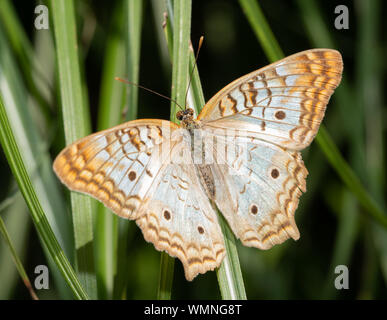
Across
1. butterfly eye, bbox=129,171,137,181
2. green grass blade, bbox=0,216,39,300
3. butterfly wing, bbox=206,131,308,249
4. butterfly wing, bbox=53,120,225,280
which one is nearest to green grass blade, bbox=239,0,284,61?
butterfly wing, bbox=206,131,308,249

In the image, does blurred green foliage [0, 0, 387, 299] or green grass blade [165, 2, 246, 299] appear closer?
green grass blade [165, 2, 246, 299]

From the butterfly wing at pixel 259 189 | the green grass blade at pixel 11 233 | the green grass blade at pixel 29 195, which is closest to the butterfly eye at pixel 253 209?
the butterfly wing at pixel 259 189

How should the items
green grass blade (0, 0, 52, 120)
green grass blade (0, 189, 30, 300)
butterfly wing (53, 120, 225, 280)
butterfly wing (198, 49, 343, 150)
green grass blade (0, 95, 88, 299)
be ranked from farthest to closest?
green grass blade (0, 189, 30, 300) < green grass blade (0, 0, 52, 120) < butterfly wing (198, 49, 343, 150) < butterfly wing (53, 120, 225, 280) < green grass blade (0, 95, 88, 299)

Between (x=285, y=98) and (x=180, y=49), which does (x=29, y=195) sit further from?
(x=285, y=98)

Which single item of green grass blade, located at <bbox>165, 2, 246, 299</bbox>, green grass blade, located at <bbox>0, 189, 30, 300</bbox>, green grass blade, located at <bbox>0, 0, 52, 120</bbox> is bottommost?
green grass blade, located at <bbox>0, 189, 30, 300</bbox>

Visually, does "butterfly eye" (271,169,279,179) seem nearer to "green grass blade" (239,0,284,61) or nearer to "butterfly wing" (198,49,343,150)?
"butterfly wing" (198,49,343,150)

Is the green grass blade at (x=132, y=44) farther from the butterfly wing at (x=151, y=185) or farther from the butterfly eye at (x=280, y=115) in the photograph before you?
the butterfly eye at (x=280, y=115)
